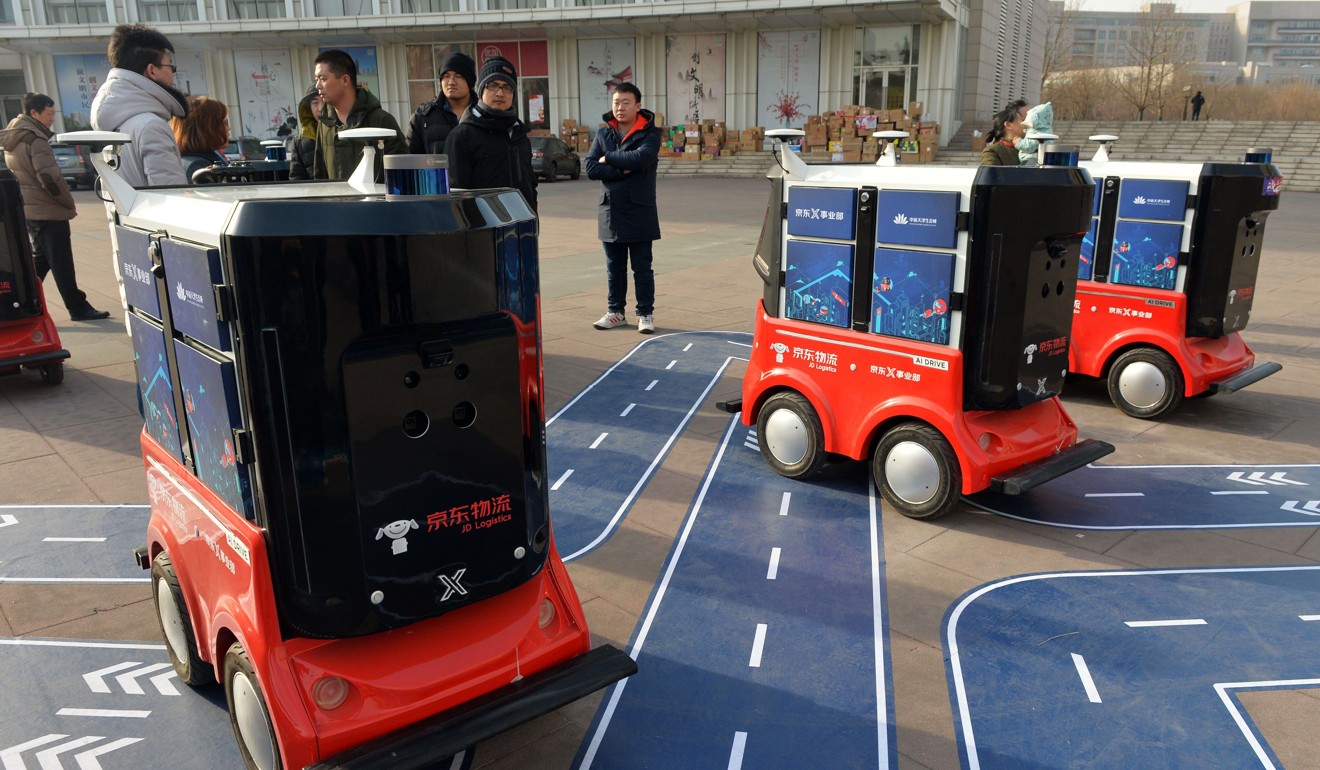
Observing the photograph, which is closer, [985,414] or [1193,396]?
[985,414]

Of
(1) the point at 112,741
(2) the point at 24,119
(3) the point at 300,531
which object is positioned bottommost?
(1) the point at 112,741

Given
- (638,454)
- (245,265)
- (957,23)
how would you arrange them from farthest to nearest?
(957,23), (638,454), (245,265)

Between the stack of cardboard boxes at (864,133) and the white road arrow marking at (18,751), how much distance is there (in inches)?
1036

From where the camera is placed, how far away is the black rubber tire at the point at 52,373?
6.70m

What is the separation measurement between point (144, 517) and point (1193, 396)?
21.2 ft

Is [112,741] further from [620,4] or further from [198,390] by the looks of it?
[620,4]

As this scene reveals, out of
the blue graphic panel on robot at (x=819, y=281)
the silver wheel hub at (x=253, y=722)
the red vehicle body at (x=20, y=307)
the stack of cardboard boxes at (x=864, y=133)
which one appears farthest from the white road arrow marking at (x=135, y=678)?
the stack of cardboard boxes at (x=864, y=133)

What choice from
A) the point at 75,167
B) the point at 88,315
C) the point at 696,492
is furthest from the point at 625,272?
the point at 75,167

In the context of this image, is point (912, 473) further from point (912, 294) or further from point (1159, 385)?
point (1159, 385)

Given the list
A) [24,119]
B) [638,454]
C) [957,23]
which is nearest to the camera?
[638,454]

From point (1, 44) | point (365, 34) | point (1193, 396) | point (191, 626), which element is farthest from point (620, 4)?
point (191, 626)

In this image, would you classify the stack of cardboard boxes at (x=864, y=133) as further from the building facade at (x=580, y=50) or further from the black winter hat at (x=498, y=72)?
the black winter hat at (x=498, y=72)

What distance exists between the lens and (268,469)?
2256mm

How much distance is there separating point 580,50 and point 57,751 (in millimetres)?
33927
